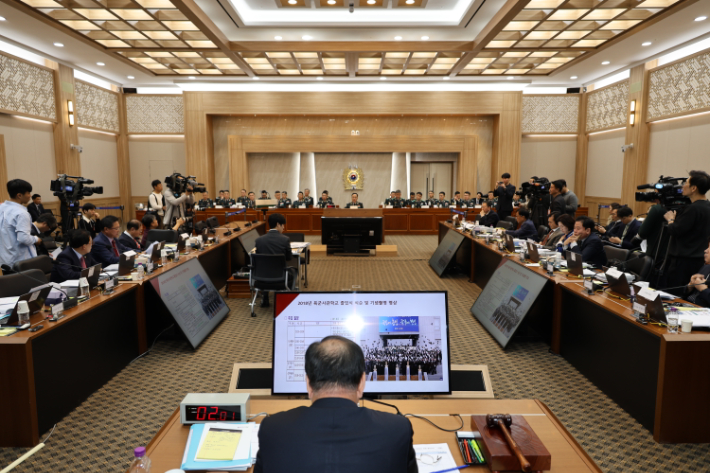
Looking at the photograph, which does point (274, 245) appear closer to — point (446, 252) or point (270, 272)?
point (270, 272)

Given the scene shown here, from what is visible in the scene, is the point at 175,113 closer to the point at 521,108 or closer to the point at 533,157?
the point at 521,108

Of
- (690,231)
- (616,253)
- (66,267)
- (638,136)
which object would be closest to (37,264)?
(66,267)

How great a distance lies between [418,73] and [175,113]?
786 centimetres

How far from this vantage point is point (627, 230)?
6285 millimetres

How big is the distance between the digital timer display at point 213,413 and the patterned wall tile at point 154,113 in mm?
13795

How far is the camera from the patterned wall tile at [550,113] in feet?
45.3

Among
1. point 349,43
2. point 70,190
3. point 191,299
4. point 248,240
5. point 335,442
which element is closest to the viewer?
point 335,442

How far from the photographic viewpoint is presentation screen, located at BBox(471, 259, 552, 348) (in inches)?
159

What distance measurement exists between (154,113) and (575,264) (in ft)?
→ 44.6

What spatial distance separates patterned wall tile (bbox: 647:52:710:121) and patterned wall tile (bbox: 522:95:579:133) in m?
3.26

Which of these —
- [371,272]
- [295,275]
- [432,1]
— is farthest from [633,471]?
[432,1]

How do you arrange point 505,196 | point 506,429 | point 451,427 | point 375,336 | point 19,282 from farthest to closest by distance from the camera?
point 505,196 → point 19,282 → point 375,336 → point 451,427 → point 506,429

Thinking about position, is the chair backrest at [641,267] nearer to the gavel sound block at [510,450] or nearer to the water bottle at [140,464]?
the gavel sound block at [510,450]

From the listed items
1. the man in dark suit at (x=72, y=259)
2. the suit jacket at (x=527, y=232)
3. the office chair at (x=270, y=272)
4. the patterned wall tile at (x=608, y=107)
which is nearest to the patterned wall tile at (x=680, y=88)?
the patterned wall tile at (x=608, y=107)
